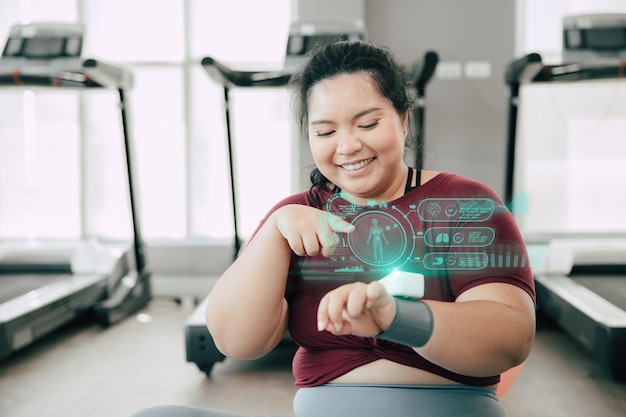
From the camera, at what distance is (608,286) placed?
2.34m

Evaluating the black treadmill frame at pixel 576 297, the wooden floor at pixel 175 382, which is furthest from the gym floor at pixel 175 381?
the black treadmill frame at pixel 576 297

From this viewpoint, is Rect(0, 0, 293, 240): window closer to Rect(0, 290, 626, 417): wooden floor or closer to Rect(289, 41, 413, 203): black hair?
Rect(0, 290, 626, 417): wooden floor

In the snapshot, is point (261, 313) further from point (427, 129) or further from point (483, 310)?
point (427, 129)

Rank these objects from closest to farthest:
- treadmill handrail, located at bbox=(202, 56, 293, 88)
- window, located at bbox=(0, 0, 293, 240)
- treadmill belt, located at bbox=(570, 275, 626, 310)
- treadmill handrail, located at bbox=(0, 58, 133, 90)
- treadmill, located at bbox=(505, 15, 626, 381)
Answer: treadmill belt, located at bbox=(570, 275, 626, 310) → treadmill, located at bbox=(505, 15, 626, 381) → treadmill handrail, located at bbox=(202, 56, 293, 88) → treadmill handrail, located at bbox=(0, 58, 133, 90) → window, located at bbox=(0, 0, 293, 240)

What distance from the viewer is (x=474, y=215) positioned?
27.3 inches

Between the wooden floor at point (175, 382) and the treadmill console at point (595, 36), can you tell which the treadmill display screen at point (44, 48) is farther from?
the treadmill console at point (595, 36)

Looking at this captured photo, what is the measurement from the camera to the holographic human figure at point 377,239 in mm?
680

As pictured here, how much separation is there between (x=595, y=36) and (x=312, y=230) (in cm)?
239

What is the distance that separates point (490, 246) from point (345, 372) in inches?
10.3

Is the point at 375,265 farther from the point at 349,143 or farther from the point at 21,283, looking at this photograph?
the point at 21,283

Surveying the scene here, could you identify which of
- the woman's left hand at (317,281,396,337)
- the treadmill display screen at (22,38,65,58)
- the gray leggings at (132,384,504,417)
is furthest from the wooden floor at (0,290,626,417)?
the treadmill display screen at (22,38,65,58)

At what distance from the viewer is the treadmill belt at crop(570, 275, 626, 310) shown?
84.3 inches

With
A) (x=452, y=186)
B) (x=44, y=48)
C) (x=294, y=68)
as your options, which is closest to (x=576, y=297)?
(x=294, y=68)

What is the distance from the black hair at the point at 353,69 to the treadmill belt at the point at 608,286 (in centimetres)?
170
